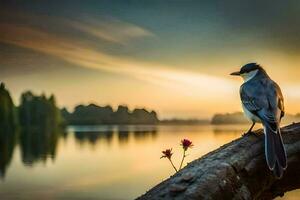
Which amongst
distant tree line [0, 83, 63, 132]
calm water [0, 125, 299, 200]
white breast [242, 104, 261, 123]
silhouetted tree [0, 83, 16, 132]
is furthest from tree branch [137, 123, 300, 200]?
distant tree line [0, 83, 63, 132]

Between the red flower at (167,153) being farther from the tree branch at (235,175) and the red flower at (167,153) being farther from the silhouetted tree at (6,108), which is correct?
the silhouetted tree at (6,108)

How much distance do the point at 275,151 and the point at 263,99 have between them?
40cm

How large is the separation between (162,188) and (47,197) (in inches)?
646

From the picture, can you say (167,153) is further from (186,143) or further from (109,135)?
Result: (109,135)

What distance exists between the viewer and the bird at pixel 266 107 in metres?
2.46

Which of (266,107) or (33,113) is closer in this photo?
(266,107)

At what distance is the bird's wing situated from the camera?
270 centimetres

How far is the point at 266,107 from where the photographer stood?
9.02 feet

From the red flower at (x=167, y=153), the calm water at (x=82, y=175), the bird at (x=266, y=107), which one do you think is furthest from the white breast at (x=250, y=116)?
the calm water at (x=82, y=175)

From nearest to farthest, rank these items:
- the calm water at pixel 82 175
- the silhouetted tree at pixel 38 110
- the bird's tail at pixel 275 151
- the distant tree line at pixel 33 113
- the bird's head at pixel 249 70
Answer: the bird's tail at pixel 275 151
the bird's head at pixel 249 70
the calm water at pixel 82 175
the distant tree line at pixel 33 113
the silhouetted tree at pixel 38 110

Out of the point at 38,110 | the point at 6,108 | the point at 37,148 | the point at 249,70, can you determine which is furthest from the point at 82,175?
the point at 249,70

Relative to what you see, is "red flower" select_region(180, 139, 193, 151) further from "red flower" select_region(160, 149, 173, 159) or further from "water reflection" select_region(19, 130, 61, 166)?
"water reflection" select_region(19, 130, 61, 166)

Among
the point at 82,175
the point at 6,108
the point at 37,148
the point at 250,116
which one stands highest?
the point at 6,108

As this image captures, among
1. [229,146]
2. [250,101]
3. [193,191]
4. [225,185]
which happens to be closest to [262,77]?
[250,101]
